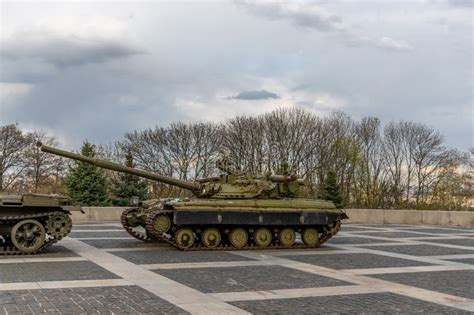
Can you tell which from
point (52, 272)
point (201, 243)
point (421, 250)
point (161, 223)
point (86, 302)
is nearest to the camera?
point (86, 302)

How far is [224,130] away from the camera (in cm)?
4491

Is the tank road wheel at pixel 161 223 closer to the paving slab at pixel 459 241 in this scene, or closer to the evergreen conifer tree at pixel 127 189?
the paving slab at pixel 459 241

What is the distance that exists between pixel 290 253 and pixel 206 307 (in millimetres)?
7343

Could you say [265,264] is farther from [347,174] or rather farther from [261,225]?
[347,174]

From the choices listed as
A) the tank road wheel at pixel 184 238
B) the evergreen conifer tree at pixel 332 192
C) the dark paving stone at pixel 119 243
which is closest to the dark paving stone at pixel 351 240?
the tank road wheel at pixel 184 238

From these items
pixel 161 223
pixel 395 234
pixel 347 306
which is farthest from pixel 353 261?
pixel 395 234

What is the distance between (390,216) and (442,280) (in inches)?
740

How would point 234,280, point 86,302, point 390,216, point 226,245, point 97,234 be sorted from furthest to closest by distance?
point 390,216 < point 97,234 < point 226,245 < point 234,280 < point 86,302

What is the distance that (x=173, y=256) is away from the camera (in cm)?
1388

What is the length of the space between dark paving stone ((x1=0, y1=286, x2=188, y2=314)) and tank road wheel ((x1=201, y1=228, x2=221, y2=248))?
6163mm

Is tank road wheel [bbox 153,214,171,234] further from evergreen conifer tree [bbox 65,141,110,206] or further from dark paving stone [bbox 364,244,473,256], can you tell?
evergreen conifer tree [bbox 65,141,110,206]

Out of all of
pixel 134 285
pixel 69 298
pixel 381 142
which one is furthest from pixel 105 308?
pixel 381 142

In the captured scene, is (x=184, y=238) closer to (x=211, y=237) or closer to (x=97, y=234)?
(x=211, y=237)

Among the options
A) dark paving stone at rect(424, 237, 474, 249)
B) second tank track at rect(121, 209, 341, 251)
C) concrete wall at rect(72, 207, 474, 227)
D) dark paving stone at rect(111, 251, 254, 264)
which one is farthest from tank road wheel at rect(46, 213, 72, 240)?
concrete wall at rect(72, 207, 474, 227)
